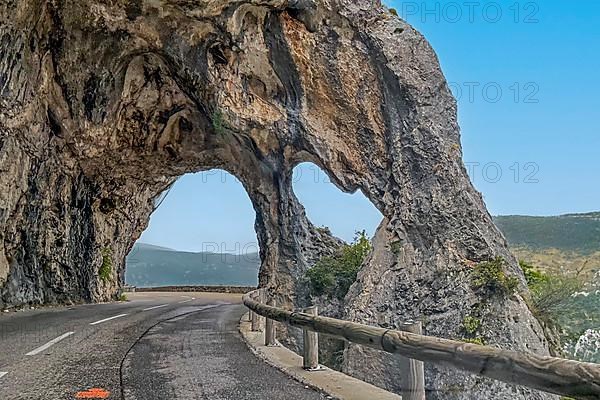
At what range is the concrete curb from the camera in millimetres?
4938

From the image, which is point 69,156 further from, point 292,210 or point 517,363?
point 517,363

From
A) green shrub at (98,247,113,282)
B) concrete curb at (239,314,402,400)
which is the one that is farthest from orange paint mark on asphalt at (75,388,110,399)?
green shrub at (98,247,113,282)

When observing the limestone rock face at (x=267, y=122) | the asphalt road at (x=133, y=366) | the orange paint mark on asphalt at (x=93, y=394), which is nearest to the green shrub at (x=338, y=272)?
the limestone rock face at (x=267, y=122)

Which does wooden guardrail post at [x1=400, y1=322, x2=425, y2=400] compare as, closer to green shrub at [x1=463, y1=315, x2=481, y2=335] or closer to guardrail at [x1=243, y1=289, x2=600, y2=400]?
guardrail at [x1=243, y1=289, x2=600, y2=400]

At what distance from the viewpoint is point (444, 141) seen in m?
17.0

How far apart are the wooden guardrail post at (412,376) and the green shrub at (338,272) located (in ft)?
50.5

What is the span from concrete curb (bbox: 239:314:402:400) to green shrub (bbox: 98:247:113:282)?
20.3 m

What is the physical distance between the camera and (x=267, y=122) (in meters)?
18.8

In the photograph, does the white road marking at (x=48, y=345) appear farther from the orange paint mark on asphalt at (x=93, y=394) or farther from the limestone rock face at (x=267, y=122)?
the limestone rock face at (x=267, y=122)

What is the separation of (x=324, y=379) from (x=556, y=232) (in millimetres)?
20254

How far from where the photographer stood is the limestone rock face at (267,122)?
1483cm

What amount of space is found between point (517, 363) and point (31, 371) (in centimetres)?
548

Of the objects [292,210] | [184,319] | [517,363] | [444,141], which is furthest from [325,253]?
[517,363]

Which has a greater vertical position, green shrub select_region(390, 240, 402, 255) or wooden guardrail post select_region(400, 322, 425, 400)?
green shrub select_region(390, 240, 402, 255)
